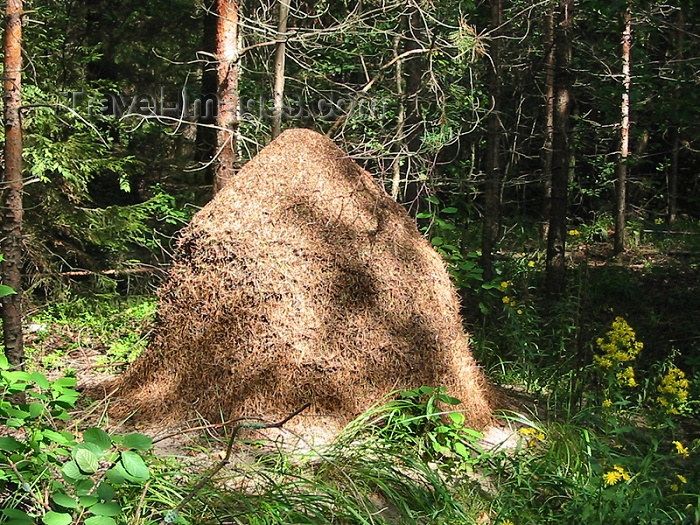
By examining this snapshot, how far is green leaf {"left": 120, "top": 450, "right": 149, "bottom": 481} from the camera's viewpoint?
261 cm

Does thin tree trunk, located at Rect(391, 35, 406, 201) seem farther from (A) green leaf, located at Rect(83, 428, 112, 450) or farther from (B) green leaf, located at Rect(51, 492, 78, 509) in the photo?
(B) green leaf, located at Rect(51, 492, 78, 509)

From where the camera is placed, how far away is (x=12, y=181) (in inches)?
174

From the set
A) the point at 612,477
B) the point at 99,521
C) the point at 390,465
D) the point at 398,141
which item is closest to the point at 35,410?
the point at 99,521

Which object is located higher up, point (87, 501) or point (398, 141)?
point (398, 141)

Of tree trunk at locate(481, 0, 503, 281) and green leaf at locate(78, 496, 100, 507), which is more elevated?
tree trunk at locate(481, 0, 503, 281)

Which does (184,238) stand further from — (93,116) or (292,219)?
(93,116)

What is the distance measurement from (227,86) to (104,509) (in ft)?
17.2

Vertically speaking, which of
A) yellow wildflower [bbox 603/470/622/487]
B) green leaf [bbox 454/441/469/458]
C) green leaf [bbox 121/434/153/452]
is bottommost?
green leaf [bbox 454/441/469/458]

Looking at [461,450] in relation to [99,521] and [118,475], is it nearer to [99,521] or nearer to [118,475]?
[118,475]

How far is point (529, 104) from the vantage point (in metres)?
15.8

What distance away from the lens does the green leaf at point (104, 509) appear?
8.39ft

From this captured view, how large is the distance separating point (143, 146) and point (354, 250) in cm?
808

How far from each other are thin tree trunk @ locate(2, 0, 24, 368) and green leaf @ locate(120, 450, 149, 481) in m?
2.10

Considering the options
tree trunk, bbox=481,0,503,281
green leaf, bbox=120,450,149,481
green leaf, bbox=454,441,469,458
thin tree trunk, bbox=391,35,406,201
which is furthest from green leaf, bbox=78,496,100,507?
tree trunk, bbox=481,0,503,281
